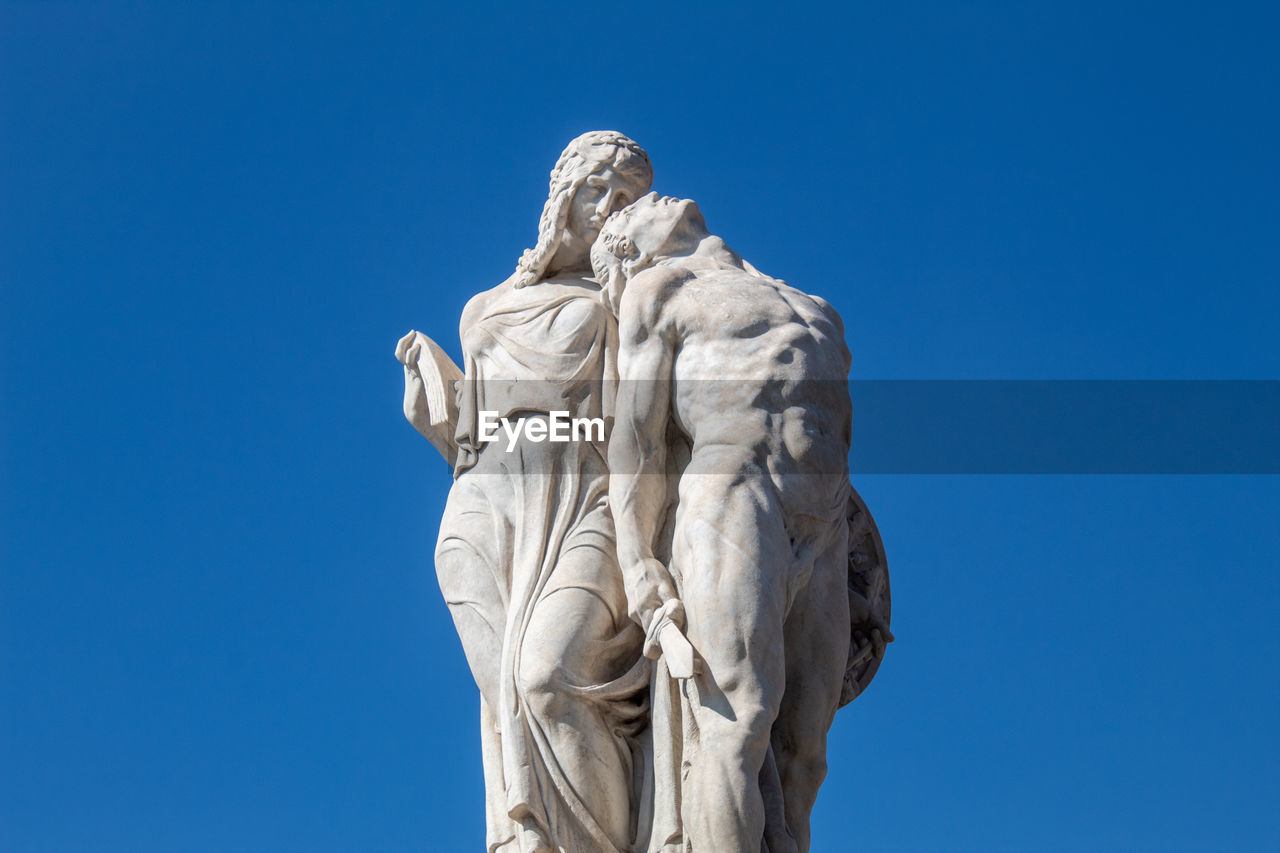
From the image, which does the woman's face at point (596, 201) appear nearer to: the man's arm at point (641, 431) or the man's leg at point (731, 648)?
the man's arm at point (641, 431)

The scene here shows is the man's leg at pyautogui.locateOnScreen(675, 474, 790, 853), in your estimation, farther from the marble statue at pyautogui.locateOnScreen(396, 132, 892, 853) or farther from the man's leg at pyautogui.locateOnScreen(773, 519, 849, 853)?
the man's leg at pyautogui.locateOnScreen(773, 519, 849, 853)

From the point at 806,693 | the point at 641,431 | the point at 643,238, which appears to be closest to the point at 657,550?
the point at 641,431

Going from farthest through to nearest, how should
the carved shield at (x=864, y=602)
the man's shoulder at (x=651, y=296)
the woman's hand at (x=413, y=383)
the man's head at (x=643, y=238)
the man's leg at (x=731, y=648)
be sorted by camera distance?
the woman's hand at (x=413, y=383) < the carved shield at (x=864, y=602) < the man's head at (x=643, y=238) < the man's shoulder at (x=651, y=296) < the man's leg at (x=731, y=648)

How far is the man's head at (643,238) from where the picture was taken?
34.9 feet

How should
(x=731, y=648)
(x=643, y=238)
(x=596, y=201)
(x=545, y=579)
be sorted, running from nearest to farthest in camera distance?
(x=731, y=648), (x=545, y=579), (x=643, y=238), (x=596, y=201)

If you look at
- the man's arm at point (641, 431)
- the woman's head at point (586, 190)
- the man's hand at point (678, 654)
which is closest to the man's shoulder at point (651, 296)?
the man's arm at point (641, 431)

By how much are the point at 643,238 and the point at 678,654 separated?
2195mm

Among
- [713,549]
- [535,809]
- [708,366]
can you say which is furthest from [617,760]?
[708,366]

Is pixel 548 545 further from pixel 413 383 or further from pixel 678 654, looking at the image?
pixel 413 383

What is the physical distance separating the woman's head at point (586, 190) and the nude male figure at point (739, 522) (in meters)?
0.81

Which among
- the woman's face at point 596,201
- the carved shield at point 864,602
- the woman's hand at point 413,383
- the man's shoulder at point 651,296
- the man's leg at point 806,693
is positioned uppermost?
the woman's face at point 596,201

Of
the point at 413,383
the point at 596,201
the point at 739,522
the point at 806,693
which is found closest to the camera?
the point at 739,522

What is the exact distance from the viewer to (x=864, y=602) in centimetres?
1077

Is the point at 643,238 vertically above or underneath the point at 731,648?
above
